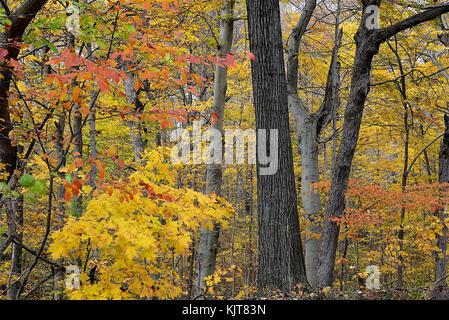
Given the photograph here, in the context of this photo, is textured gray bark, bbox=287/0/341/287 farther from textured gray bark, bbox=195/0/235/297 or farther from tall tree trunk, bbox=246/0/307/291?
tall tree trunk, bbox=246/0/307/291

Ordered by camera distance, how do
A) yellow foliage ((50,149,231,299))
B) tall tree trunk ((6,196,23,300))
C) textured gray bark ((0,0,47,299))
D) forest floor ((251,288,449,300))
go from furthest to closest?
1. forest floor ((251,288,449,300))
2. tall tree trunk ((6,196,23,300))
3. textured gray bark ((0,0,47,299))
4. yellow foliage ((50,149,231,299))

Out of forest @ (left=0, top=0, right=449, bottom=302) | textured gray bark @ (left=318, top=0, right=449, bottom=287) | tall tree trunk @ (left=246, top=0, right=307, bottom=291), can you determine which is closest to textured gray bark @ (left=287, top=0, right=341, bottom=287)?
forest @ (left=0, top=0, right=449, bottom=302)

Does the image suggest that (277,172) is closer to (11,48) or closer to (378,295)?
(378,295)

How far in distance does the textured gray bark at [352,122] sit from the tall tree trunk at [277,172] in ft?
1.51

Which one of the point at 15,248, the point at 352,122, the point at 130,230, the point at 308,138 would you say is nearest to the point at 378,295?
the point at 352,122

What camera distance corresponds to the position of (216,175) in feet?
21.9

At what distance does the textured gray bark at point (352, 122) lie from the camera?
4397mm

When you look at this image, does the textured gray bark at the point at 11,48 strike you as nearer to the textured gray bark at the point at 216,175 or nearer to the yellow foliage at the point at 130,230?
the yellow foliage at the point at 130,230

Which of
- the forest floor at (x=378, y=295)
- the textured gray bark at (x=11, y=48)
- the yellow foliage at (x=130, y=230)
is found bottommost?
the forest floor at (x=378, y=295)

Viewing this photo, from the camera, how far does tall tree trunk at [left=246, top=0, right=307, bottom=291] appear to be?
186 inches

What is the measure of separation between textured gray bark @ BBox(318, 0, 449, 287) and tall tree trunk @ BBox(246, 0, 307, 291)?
46 centimetres

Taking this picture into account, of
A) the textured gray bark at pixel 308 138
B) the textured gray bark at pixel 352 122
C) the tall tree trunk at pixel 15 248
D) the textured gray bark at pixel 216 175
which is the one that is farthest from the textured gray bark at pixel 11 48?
the textured gray bark at pixel 308 138

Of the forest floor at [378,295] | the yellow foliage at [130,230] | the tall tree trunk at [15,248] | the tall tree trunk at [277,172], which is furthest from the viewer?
the tall tree trunk at [277,172]

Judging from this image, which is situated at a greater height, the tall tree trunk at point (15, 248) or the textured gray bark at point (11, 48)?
the textured gray bark at point (11, 48)
